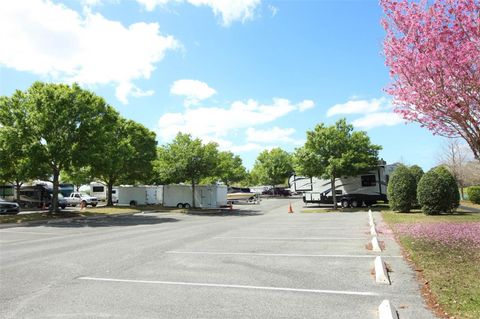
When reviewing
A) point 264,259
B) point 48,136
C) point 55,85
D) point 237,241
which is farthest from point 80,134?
point 264,259

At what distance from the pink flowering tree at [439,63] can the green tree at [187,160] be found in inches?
1066

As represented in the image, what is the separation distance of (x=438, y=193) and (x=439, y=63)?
48.3 feet

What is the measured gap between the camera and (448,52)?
8.45 meters

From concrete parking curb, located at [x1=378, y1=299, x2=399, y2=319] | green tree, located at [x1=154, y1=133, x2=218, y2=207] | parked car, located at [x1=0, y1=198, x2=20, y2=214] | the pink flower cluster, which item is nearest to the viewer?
concrete parking curb, located at [x1=378, y1=299, x2=399, y2=319]

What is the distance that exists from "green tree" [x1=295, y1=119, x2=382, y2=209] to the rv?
95cm

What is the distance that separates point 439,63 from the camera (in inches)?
337

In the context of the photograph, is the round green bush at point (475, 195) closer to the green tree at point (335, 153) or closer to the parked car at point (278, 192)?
the green tree at point (335, 153)

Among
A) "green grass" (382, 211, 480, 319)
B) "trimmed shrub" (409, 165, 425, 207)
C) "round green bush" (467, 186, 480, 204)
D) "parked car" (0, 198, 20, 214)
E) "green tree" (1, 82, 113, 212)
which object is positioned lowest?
"green grass" (382, 211, 480, 319)

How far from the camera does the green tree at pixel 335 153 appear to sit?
3142 centimetres

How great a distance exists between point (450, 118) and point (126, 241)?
11.0 metres

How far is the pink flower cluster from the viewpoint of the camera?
37.8 feet

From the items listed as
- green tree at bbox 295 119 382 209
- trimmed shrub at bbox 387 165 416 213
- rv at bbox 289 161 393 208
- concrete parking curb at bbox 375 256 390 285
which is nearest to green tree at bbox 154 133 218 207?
green tree at bbox 295 119 382 209

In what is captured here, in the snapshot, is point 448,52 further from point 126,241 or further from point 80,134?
point 80,134

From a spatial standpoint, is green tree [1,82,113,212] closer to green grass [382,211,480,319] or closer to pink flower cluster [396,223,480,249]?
pink flower cluster [396,223,480,249]
